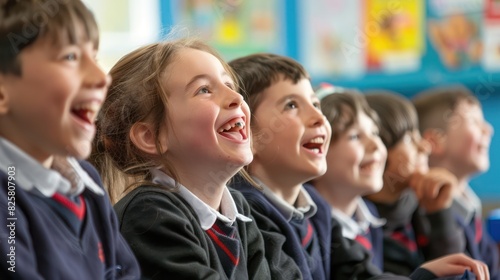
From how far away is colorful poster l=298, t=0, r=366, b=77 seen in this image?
13.3 ft

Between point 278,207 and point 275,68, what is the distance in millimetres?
243

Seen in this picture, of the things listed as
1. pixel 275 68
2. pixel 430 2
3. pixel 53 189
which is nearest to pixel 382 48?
pixel 430 2

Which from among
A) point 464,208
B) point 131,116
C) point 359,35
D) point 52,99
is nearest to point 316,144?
point 131,116

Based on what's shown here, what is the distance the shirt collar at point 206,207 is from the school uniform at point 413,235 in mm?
768

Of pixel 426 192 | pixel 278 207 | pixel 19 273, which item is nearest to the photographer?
pixel 19 273

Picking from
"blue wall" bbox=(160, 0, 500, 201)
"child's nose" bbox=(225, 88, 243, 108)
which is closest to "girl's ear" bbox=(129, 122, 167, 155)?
"child's nose" bbox=(225, 88, 243, 108)

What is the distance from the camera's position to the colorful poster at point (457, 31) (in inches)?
152

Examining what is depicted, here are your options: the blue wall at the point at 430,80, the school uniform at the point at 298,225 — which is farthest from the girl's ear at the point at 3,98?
the blue wall at the point at 430,80

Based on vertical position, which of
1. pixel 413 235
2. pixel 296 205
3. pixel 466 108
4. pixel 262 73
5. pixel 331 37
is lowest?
pixel 331 37

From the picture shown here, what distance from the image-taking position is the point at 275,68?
143 centimetres

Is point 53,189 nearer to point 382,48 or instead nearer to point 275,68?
point 275,68

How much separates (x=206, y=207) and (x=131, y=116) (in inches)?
6.9

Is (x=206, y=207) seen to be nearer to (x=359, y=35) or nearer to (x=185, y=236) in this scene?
(x=185, y=236)

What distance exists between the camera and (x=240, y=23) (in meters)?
4.14
